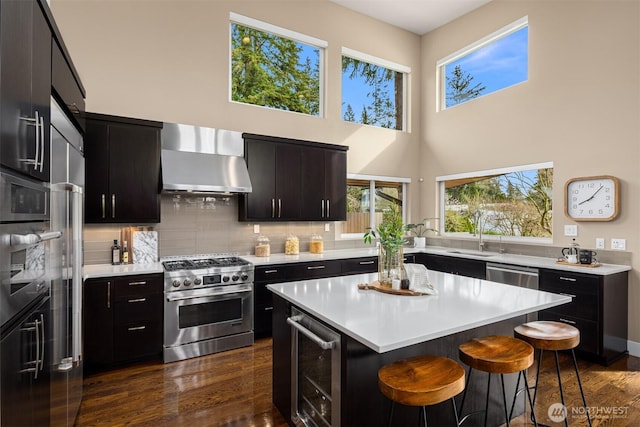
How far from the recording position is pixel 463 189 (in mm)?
5484

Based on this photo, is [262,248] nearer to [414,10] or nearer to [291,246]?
[291,246]

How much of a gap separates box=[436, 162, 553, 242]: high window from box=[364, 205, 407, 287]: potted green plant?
9.83 ft

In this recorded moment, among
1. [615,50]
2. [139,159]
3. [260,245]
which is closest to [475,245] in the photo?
[615,50]

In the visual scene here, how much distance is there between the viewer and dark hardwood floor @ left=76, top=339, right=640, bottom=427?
2412 millimetres

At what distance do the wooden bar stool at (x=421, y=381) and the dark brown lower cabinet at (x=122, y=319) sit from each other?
2.50m

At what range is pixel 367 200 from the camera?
18.7 feet

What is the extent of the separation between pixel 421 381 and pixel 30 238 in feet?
5.72

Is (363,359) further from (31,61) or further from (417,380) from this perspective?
(31,61)

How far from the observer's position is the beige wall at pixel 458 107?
144 inches

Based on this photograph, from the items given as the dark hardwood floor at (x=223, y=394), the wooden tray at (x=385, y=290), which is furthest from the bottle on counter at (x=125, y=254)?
the wooden tray at (x=385, y=290)

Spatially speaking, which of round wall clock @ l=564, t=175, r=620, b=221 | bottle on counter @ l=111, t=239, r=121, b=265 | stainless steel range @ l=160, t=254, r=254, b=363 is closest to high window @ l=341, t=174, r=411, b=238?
stainless steel range @ l=160, t=254, r=254, b=363

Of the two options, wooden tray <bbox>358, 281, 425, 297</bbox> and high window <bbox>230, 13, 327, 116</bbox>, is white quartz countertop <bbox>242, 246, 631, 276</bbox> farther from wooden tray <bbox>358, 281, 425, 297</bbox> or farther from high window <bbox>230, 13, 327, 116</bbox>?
high window <bbox>230, 13, 327, 116</bbox>

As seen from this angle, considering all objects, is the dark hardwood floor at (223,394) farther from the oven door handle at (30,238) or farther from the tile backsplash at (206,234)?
the oven door handle at (30,238)

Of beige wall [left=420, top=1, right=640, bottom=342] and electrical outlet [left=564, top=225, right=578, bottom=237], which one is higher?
beige wall [left=420, top=1, right=640, bottom=342]
